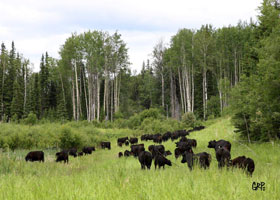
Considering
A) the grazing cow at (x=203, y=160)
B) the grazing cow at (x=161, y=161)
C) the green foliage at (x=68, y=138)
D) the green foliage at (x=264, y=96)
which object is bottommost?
the green foliage at (x=68, y=138)

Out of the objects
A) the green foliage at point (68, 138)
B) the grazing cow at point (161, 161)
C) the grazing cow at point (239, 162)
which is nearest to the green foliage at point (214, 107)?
the green foliage at point (68, 138)

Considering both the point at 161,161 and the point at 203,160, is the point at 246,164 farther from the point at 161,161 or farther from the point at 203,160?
the point at 161,161

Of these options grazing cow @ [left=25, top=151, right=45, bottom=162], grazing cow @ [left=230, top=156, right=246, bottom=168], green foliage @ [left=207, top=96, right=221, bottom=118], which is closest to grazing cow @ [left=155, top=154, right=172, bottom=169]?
grazing cow @ [left=230, top=156, right=246, bottom=168]

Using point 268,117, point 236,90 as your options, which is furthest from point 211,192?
point 236,90

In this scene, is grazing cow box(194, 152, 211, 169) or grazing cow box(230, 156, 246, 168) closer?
grazing cow box(230, 156, 246, 168)

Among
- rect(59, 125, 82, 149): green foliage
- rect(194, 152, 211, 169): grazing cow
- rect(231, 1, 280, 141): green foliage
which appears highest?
rect(231, 1, 280, 141): green foliage

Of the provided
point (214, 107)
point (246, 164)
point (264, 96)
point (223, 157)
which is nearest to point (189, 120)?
point (214, 107)

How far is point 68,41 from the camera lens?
43.5 m

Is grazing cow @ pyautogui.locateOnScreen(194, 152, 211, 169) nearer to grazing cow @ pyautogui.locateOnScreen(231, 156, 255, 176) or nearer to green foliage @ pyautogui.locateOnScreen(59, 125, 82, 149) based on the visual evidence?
grazing cow @ pyautogui.locateOnScreen(231, 156, 255, 176)

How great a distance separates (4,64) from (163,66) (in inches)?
1633

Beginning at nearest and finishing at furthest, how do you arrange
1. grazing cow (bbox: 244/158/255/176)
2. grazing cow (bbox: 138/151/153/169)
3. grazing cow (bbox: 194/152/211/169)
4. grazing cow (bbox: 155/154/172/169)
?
grazing cow (bbox: 244/158/255/176) < grazing cow (bbox: 194/152/211/169) < grazing cow (bbox: 155/154/172/169) < grazing cow (bbox: 138/151/153/169)

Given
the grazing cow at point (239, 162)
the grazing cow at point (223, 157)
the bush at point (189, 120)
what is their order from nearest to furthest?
the grazing cow at point (239, 162)
the grazing cow at point (223, 157)
the bush at point (189, 120)

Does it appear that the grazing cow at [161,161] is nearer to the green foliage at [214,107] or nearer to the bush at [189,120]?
the bush at [189,120]

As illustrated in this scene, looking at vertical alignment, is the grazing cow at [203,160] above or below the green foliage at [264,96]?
below
